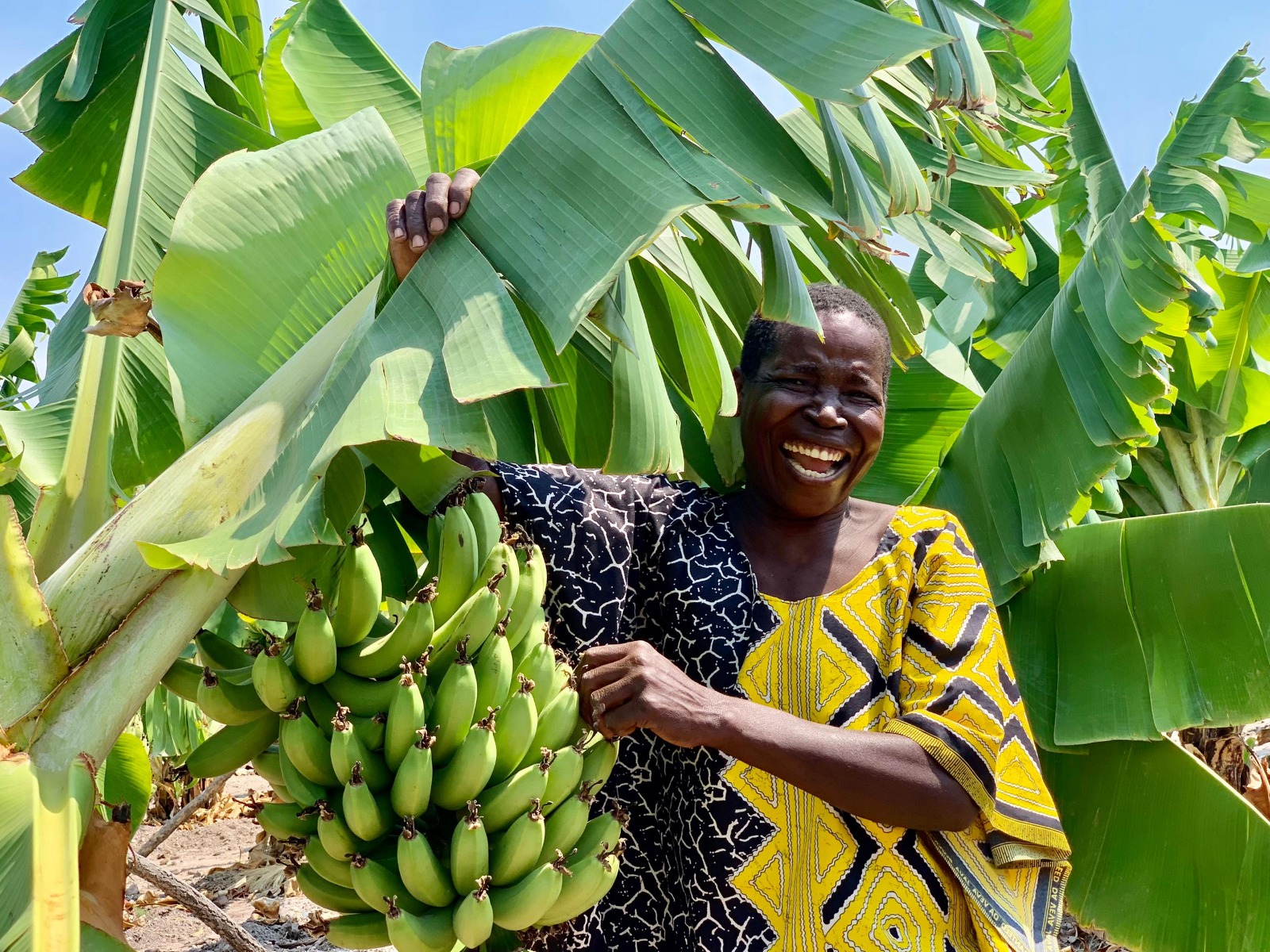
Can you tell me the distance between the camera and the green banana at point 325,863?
1625 mm

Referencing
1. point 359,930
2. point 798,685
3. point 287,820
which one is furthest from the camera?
point 798,685

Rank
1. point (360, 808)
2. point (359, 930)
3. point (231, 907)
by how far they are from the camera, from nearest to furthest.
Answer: point (360, 808), point (359, 930), point (231, 907)

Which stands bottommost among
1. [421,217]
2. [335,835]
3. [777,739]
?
[777,739]

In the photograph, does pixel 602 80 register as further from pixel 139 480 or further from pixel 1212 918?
pixel 1212 918

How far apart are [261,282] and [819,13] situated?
0.99 metres

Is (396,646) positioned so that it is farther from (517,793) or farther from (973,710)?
(973,710)

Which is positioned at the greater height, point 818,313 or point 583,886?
point 818,313

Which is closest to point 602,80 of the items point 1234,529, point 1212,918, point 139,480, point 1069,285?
point 139,480

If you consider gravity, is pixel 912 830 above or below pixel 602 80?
below

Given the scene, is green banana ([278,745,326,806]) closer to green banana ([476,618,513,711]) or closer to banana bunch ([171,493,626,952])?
banana bunch ([171,493,626,952])

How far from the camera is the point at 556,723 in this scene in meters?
1.71

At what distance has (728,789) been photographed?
2016mm

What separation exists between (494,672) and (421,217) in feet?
2.46

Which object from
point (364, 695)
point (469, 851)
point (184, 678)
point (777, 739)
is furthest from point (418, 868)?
point (777, 739)
